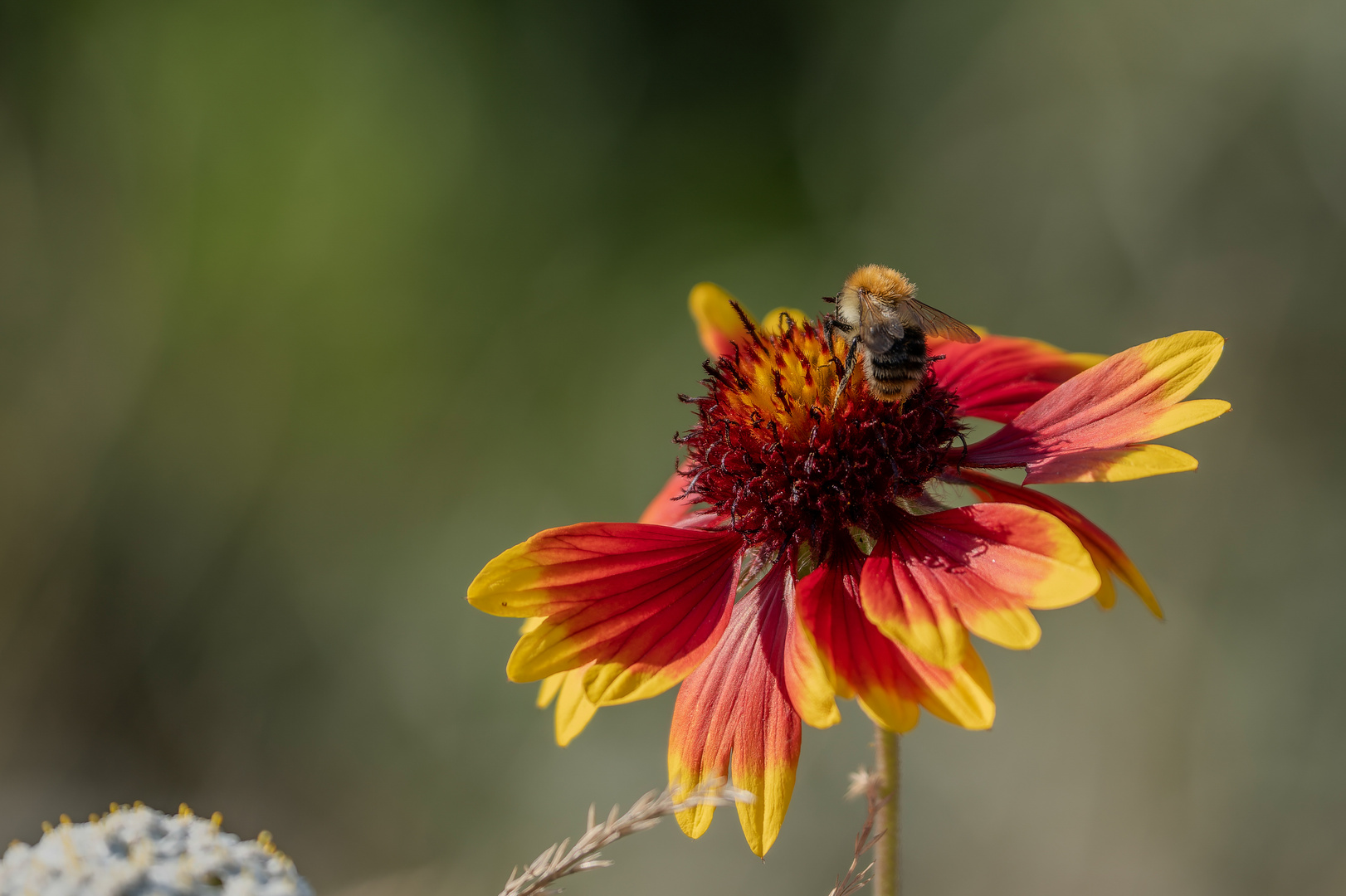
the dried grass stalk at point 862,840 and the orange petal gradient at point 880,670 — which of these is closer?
the dried grass stalk at point 862,840

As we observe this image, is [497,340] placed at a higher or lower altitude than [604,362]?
higher

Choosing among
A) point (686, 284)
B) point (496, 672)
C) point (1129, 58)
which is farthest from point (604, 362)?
point (1129, 58)

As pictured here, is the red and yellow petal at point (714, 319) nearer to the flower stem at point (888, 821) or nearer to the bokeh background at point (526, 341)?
the flower stem at point (888, 821)

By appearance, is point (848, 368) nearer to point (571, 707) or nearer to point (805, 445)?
point (805, 445)

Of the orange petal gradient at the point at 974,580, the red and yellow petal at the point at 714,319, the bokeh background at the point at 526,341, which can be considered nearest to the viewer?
the orange petal gradient at the point at 974,580

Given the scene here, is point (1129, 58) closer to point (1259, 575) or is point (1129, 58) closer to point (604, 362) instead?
point (1259, 575)

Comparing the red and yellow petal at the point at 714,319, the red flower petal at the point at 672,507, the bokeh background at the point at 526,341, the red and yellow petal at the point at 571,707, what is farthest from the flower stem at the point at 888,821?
the bokeh background at the point at 526,341

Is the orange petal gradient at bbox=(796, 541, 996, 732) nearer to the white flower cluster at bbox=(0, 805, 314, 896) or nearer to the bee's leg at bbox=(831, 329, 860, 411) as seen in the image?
the bee's leg at bbox=(831, 329, 860, 411)
